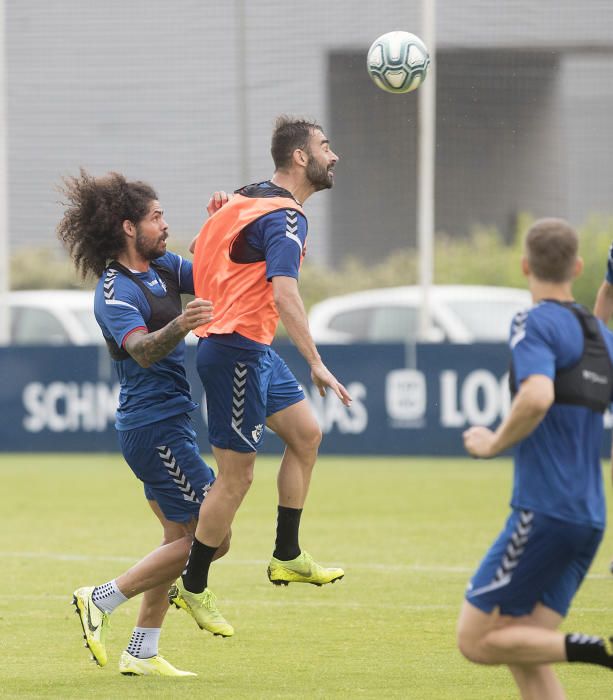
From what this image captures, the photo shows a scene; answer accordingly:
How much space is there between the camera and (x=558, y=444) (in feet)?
16.1

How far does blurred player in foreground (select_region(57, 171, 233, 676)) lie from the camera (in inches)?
265

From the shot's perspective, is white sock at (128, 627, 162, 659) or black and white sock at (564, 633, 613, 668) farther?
white sock at (128, 627, 162, 659)

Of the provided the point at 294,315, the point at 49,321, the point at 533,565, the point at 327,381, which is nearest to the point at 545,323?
the point at 533,565

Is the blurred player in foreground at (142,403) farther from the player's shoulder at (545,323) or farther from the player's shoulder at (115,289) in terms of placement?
the player's shoulder at (545,323)

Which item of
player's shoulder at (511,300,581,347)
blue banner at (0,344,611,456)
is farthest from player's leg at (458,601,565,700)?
blue banner at (0,344,611,456)

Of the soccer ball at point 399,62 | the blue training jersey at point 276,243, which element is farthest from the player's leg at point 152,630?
the soccer ball at point 399,62

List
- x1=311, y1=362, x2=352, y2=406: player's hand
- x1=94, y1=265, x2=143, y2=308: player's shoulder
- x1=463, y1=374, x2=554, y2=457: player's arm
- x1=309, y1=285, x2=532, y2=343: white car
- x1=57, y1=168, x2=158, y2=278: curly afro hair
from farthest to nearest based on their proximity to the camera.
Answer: x1=309, y1=285, x2=532, y2=343: white car → x1=57, y1=168, x2=158, y2=278: curly afro hair → x1=94, y1=265, x2=143, y2=308: player's shoulder → x1=311, y1=362, x2=352, y2=406: player's hand → x1=463, y1=374, x2=554, y2=457: player's arm

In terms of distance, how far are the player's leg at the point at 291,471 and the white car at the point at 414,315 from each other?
11.1 metres

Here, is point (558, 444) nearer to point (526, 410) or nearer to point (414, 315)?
point (526, 410)

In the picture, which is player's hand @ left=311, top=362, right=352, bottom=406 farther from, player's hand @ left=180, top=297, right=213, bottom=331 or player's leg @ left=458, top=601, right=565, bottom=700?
player's leg @ left=458, top=601, right=565, bottom=700

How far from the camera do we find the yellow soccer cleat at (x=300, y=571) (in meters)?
7.22

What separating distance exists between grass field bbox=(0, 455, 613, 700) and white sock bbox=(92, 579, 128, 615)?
0.33 m

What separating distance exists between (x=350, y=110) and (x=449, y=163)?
172cm

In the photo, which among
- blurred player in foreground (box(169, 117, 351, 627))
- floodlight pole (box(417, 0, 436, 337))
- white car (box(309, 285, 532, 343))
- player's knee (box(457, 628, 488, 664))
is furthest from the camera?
white car (box(309, 285, 532, 343))
